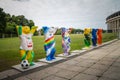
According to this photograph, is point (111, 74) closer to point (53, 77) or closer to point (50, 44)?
point (53, 77)

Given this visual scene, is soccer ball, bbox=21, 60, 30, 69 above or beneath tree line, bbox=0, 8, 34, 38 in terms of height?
beneath

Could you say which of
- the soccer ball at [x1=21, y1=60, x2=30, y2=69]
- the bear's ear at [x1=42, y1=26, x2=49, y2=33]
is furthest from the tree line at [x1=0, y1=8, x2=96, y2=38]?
the soccer ball at [x1=21, y1=60, x2=30, y2=69]

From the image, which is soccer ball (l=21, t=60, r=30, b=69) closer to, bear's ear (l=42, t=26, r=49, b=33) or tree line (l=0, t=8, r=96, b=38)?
bear's ear (l=42, t=26, r=49, b=33)

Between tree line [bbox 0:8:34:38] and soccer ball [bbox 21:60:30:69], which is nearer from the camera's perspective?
soccer ball [bbox 21:60:30:69]

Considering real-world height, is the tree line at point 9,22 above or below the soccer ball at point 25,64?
above

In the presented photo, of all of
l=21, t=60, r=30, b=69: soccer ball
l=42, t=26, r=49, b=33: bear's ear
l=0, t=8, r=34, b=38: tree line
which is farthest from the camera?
l=0, t=8, r=34, b=38: tree line

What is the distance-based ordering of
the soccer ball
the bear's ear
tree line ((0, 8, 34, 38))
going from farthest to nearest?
1. tree line ((0, 8, 34, 38))
2. the bear's ear
3. the soccer ball

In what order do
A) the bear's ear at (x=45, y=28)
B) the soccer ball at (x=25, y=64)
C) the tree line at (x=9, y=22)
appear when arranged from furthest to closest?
the tree line at (x=9, y=22) → the bear's ear at (x=45, y=28) → the soccer ball at (x=25, y=64)

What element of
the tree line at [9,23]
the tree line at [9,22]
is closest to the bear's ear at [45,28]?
the tree line at [9,23]

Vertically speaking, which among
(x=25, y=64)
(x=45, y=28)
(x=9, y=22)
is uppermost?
(x=9, y=22)

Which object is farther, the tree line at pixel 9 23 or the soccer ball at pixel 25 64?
the tree line at pixel 9 23

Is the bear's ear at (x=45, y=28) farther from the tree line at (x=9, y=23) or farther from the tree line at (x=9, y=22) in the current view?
the tree line at (x=9, y=22)

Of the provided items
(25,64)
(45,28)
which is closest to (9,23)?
(45,28)

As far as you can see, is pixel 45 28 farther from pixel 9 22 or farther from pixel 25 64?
pixel 9 22
